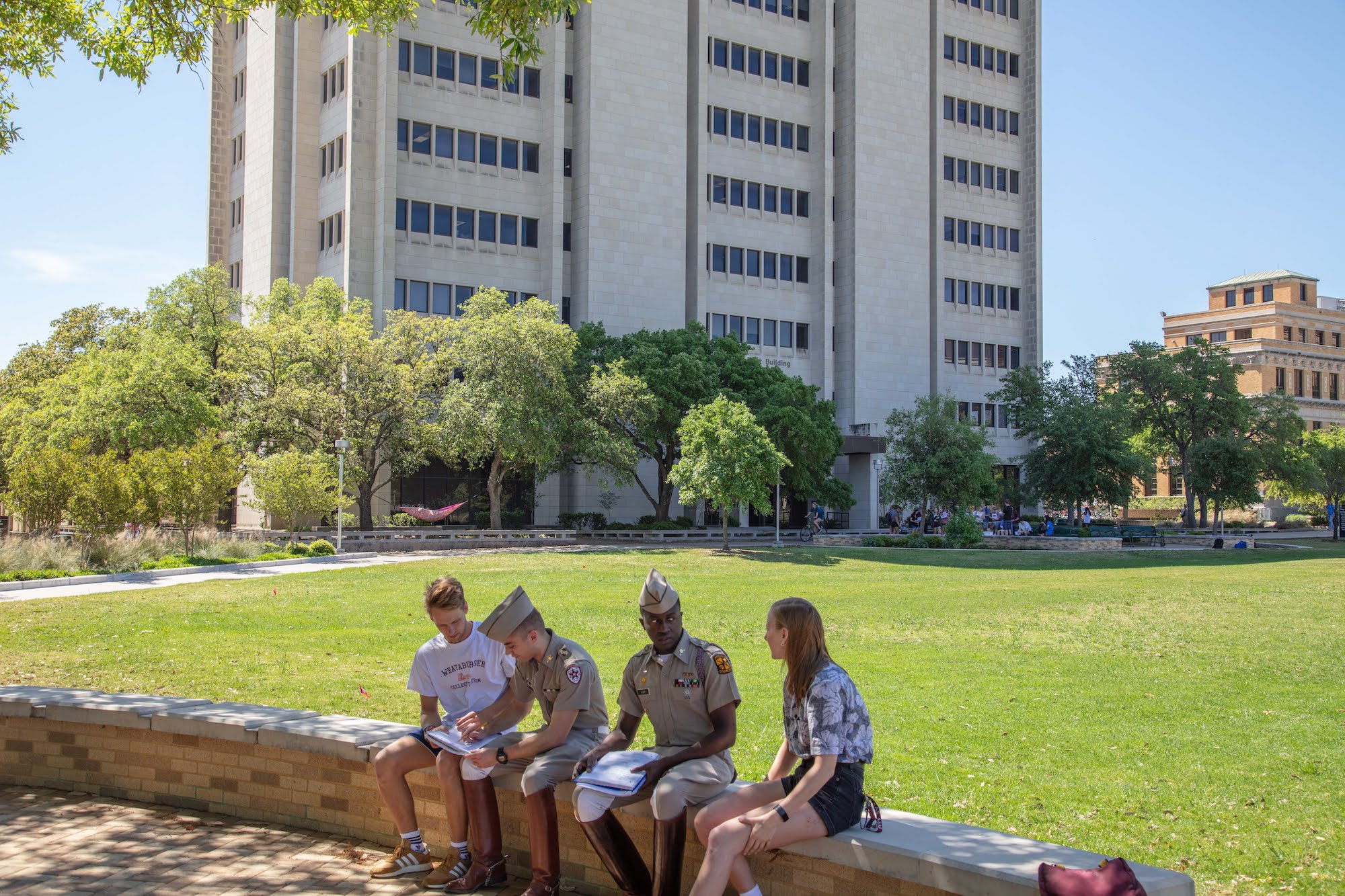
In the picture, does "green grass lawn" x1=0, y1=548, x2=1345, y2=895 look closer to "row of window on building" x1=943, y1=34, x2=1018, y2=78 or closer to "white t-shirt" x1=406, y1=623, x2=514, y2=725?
"white t-shirt" x1=406, y1=623, x2=514, y2=725

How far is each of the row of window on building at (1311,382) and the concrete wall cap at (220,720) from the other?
111 meters

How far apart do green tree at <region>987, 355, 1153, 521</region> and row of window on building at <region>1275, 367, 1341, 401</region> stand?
57016mm

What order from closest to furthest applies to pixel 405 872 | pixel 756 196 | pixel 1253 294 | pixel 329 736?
1. pixel 405 872
2. pixel 329 736
3. pixel 756 196
4. pixel 1253 294

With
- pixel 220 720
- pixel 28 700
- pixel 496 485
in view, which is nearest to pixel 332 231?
pixel 496 485

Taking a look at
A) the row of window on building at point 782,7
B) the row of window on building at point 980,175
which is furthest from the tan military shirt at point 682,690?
the row of window on building at point 980,175

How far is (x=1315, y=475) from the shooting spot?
2511 inches

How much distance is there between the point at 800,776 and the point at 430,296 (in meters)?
48.8

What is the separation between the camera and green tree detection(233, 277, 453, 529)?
40188mm

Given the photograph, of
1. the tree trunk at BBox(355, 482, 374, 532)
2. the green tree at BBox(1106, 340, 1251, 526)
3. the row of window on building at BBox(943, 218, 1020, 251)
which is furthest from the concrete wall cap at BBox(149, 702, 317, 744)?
the row of window on building at BBox(943, 218, 1020, 251)

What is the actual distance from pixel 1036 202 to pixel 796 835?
72.2 meters

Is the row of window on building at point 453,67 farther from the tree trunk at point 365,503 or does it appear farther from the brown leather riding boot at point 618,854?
the brown leather riding boot at point 618,854

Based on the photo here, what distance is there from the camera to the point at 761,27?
2413 inches

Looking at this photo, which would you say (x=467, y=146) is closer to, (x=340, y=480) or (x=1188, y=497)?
(x=340, y=480)

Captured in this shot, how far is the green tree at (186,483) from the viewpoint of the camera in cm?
2977
